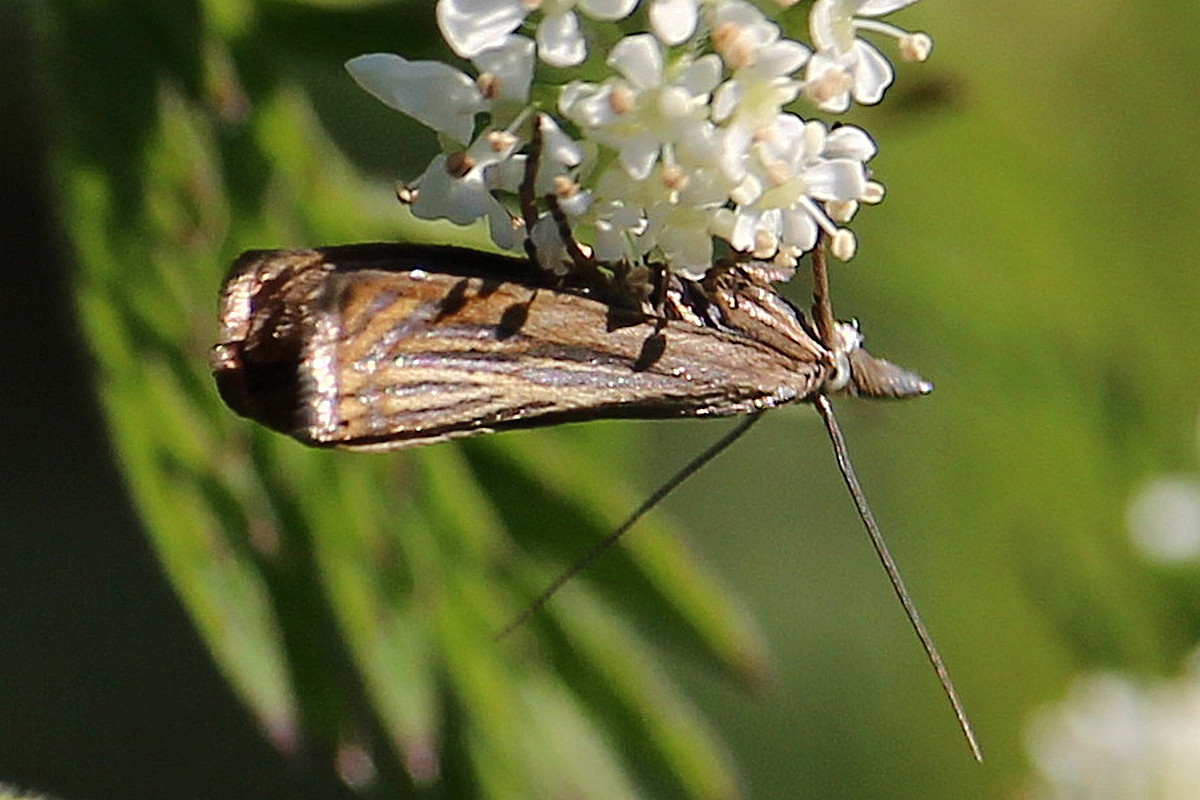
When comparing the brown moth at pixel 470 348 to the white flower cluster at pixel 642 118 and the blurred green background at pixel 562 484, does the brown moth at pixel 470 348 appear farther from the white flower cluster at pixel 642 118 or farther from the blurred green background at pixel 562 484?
the blurred green background at pixel 562 484

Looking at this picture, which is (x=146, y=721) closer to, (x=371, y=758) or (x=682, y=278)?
(x=371, y=758)

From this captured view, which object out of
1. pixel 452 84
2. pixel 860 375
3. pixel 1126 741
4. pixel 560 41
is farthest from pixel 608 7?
pixel 1126 741

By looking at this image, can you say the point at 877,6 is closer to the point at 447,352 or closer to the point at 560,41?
the point at 560,41

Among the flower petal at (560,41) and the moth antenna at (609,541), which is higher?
the flower petal at (560,41)

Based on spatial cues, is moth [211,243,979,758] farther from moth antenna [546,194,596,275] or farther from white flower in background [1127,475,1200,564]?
white flower in background [1127,475,1200,564]

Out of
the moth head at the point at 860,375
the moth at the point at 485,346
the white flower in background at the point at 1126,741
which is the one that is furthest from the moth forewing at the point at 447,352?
the white flower in background at the point at 1126,741

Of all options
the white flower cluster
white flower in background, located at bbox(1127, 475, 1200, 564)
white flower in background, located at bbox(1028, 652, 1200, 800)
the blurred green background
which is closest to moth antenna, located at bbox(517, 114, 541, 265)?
the white flower cluster
